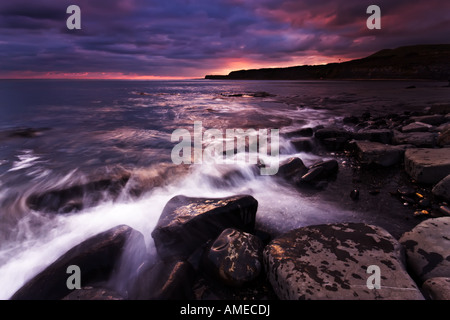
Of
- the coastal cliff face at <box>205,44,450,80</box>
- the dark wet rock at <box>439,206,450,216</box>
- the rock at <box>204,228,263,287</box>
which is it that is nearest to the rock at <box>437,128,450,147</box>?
the dark wet rock at <box>439,206,450,216</box>

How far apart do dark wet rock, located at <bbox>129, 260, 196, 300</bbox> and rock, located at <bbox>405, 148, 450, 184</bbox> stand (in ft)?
16.2

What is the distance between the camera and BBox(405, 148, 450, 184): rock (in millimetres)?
4426

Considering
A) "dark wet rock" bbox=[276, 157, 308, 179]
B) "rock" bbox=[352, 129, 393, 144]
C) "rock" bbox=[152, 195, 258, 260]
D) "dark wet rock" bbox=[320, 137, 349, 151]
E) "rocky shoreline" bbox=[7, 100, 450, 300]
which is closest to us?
"rocky shoreline" bbox=[7, 100, 450, 300]

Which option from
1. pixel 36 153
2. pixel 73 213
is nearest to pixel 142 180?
pixel 73 213

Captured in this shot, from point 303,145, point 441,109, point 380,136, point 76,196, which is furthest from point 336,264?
point 441,109

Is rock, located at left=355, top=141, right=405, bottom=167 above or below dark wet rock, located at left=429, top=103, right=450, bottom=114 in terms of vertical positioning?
below

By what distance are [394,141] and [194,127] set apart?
9.76 m

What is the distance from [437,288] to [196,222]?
2.63 metres

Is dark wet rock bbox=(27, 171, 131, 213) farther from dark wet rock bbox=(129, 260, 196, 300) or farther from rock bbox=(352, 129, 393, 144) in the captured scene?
rock bbox=(352, 129, 393, 144)

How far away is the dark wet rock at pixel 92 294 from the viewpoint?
2.34 metres

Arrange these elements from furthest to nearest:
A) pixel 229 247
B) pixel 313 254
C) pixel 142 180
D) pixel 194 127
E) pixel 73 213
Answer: pixel 194 127 → pixel 142 180 → pixel 73 213 → pixel 229 247 → pixel 313 254

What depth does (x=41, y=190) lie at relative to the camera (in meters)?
5.30

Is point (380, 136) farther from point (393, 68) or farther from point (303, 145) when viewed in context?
point (393, 68)
